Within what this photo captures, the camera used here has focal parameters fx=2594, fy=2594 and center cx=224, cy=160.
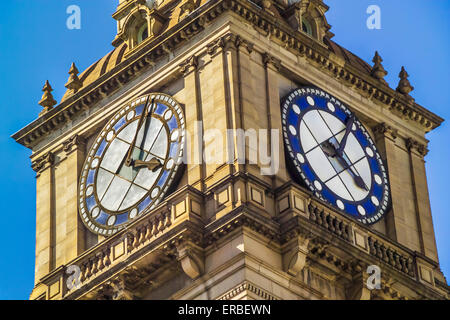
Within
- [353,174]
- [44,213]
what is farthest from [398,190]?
[44,213]

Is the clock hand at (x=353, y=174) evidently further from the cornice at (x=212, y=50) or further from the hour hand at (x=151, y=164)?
the hour hand at (x=151, y=164)

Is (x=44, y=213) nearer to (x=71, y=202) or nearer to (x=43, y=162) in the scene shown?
(x=71, y=202)

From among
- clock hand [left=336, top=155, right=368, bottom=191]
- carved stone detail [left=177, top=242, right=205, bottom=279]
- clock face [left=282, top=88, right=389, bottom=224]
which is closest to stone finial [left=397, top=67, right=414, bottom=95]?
clock face [left=282, top=88, right=389, bottom=224]

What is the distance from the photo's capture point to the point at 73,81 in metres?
56.2

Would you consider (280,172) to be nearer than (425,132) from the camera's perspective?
Yes

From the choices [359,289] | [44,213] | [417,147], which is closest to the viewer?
[359,289]

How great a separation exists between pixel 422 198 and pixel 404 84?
2.90 meters

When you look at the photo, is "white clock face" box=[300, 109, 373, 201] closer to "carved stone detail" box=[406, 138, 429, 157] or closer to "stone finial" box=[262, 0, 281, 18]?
"carved stone detail" box=[406, 138, 429, 157]

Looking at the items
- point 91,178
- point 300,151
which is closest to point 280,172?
point 300,151

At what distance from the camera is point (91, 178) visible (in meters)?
54.2
